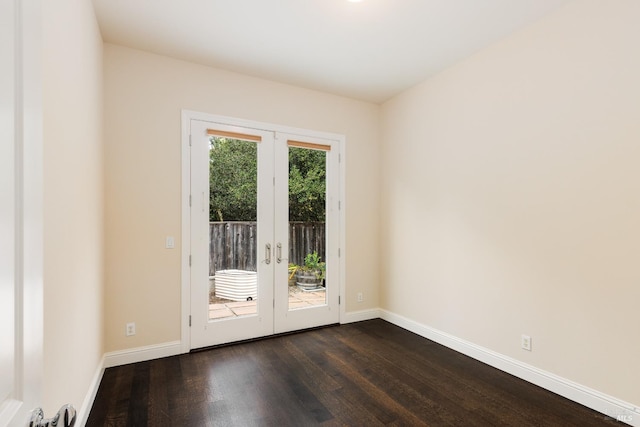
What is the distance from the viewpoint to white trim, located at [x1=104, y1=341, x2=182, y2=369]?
2982 millimetres

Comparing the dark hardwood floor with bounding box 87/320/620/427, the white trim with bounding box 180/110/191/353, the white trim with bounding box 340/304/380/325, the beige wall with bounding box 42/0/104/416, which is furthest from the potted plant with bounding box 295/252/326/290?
the beige wall with bounding box 42/0/104/416

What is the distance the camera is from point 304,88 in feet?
13.1

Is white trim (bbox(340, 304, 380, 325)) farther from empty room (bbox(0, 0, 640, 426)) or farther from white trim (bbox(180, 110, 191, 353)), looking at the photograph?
white trim (bbox(180, 110, 191, 353))

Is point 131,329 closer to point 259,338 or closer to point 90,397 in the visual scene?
point 90,397

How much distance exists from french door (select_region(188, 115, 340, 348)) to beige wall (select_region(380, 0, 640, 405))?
1163 millimetres

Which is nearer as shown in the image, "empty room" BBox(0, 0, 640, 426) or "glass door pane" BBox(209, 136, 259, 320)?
"empty room" BBox(0, 0, 640, 426)

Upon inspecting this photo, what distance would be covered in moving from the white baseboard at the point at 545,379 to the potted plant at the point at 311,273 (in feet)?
4.28

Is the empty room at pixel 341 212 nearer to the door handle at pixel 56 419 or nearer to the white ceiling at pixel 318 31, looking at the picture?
the white ceiling at pixel 318 31

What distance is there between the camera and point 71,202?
6.26ft

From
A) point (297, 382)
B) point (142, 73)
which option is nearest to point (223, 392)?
point (297, 382)

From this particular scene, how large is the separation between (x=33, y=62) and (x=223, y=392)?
2491mm

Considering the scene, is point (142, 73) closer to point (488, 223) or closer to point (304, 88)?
point (304, 88)

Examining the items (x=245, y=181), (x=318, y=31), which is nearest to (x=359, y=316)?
(x=245, y=181)

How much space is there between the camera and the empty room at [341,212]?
2221 millimetres
